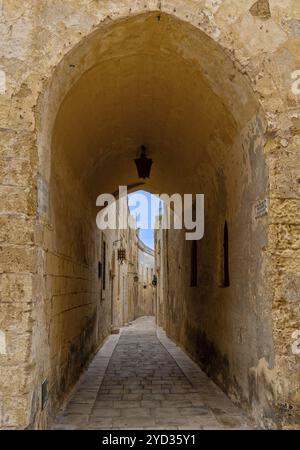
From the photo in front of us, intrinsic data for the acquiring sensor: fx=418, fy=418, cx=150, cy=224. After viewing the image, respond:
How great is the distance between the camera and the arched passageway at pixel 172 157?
3658mm

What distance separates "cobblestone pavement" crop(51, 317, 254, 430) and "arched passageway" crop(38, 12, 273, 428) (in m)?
0.22

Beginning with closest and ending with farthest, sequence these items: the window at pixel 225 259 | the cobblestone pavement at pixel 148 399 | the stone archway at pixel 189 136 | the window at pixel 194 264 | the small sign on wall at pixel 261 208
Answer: the stone archway at pixel 189 136 < the small sign on wall at pixel 261 208 < the cobblestone pavement at pixel 148 399 < the window at pixel 225 259 < the window at pixel 194 264

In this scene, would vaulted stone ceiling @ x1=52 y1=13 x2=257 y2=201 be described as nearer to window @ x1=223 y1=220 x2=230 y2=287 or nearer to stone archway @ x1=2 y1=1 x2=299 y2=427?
stone archway @ x1=2 y1=1 x2=299 y2=427

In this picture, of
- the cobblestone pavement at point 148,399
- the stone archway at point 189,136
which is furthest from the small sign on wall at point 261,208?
the cobblestone pavement at point 148,399

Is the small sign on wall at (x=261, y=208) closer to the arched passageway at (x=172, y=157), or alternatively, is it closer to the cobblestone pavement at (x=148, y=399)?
the arched passageway at (x=172, y=157)

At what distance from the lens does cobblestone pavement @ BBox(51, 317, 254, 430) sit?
12.4 ft

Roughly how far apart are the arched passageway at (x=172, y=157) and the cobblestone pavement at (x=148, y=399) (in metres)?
0.22

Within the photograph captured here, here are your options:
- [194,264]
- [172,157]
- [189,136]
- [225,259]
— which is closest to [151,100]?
[189,136]

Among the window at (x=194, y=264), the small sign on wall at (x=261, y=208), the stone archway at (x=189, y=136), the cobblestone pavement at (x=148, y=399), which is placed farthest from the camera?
the window at (x=194, y=264)

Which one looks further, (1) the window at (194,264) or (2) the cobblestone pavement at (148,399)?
(1) the window at (194,264)

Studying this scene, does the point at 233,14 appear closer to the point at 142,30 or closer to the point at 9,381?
the point at 142,30

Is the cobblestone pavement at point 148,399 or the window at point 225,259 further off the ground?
the window at point 225,259

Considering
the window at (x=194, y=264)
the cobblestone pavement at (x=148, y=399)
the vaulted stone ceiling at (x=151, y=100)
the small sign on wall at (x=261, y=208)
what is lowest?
the cobblestone pavement at (x=148, y=399)
